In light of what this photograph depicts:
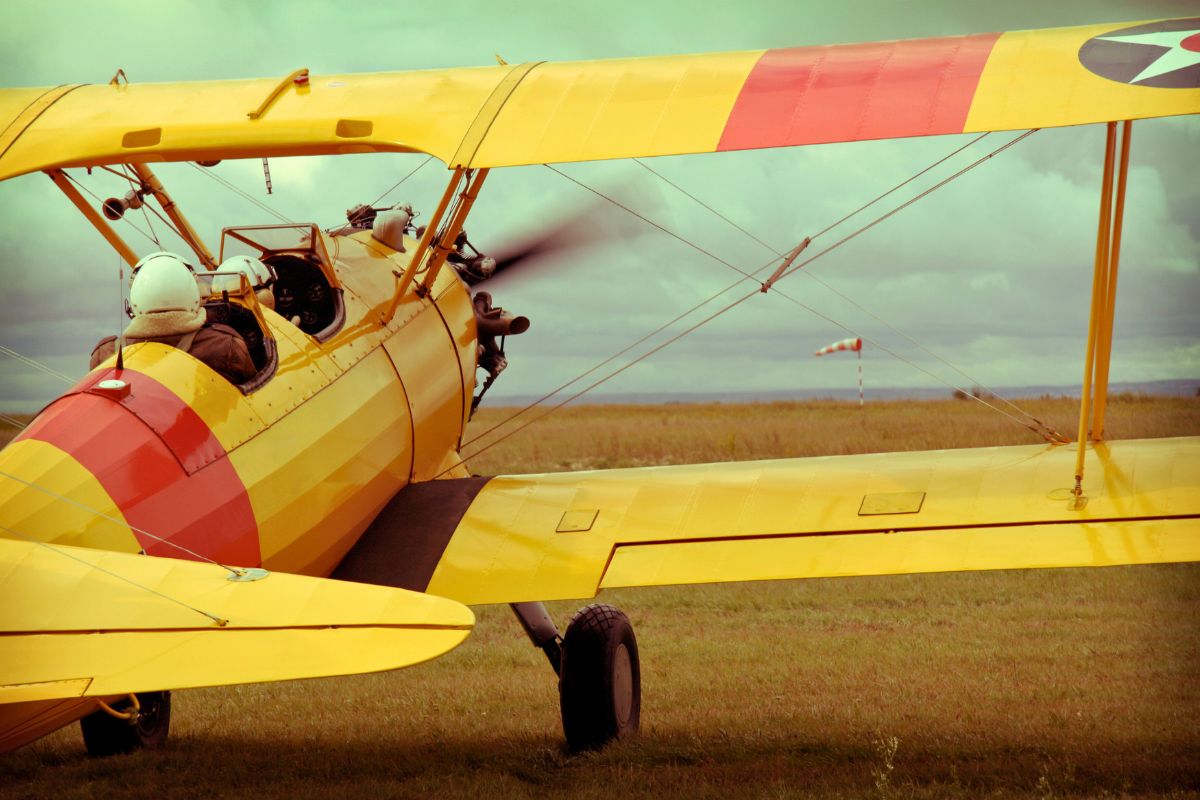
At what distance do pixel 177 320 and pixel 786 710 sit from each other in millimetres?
3718

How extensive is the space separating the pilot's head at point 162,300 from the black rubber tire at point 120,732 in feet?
7.17

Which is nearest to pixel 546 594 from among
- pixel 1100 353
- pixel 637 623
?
pixel 1100 353

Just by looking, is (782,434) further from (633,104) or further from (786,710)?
(633,104)

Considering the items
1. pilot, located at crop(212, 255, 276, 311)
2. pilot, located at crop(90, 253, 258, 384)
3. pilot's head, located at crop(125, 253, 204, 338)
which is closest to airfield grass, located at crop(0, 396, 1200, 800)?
pilot, located at crop(90, 253, 258, 384)

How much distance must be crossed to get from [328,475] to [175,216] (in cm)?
243

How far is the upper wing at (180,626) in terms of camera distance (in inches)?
156

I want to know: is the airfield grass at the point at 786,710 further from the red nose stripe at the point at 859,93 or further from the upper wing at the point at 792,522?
the red nose stripe at the point at 859,93

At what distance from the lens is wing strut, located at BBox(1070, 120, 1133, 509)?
5812 millimetres

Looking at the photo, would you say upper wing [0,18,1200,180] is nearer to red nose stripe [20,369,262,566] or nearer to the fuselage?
the fuselage

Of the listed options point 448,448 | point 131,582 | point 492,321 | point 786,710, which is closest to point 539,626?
point 448,448

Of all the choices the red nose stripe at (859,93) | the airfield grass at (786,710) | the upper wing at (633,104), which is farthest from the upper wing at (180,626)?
the red nose stripe at (859,93)

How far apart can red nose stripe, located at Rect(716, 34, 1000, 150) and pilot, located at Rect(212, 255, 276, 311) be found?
2192mm

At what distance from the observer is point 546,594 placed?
20.9 feet

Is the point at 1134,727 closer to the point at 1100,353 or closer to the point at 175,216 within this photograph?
the point at 1100,353
